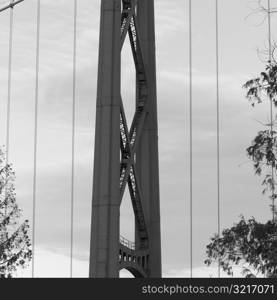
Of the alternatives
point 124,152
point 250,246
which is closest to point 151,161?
point 124,152

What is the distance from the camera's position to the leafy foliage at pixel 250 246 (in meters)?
36.7

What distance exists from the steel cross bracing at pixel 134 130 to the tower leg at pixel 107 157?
1750mm

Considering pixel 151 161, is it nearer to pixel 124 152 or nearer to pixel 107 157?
pixel 124 152

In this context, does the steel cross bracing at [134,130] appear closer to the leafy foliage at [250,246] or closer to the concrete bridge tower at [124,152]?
the concrete bridge tower at [124,152]

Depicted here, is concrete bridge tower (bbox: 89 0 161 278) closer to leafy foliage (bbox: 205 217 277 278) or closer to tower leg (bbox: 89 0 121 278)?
tower leg (bbox: 89 0 121 278)

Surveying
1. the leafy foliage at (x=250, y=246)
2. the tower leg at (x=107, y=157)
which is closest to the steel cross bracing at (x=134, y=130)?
the tower leg at (x=107, y=157)

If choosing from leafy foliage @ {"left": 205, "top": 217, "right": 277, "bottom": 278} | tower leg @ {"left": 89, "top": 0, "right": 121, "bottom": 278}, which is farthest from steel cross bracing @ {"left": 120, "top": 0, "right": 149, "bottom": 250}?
leafy foliage @ {"left": 205, "top": 217, "right": 277, "bottom": 278}

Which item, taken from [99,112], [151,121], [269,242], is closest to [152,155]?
[151,121]

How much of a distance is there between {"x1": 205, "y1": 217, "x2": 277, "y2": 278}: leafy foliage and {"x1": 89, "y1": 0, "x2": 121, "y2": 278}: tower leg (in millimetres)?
16823

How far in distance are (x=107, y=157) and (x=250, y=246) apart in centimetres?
2201

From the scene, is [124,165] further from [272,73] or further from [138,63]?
[272,73]

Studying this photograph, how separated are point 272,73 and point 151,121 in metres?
33.3
